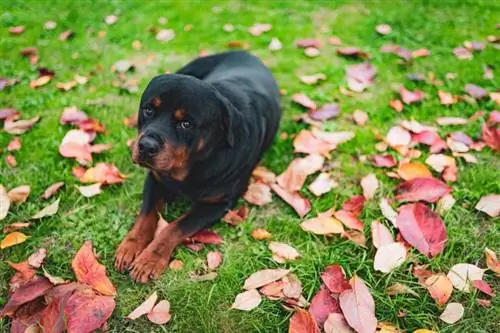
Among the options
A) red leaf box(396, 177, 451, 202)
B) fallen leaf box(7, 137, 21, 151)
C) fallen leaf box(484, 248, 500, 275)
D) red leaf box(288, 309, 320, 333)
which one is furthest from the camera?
fallen leaf box(7, 137, 21, 151)

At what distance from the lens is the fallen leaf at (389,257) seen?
95.7 inches

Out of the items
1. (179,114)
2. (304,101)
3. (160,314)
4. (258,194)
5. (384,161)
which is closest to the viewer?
(160,314)

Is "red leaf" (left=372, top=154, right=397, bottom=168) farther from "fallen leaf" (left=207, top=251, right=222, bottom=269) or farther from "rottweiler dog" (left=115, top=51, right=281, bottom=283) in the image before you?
"fallen leaf" (left=207, top=251, right=222, bottom=269)

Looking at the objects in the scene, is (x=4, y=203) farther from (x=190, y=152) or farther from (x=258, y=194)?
(x=258, y=194)

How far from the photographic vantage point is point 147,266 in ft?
8.06

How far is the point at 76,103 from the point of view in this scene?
377 cm

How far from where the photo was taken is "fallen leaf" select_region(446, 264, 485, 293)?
Result: 235cm

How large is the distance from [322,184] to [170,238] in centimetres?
106

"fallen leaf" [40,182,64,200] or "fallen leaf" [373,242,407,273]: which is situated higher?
"fallen leaf" [373,242,407,273]

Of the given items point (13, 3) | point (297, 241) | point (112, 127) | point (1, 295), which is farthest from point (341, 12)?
point (1, 295)

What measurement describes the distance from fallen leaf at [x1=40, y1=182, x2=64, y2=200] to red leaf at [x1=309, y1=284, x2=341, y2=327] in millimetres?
1740

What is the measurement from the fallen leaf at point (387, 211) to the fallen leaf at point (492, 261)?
1.63ft

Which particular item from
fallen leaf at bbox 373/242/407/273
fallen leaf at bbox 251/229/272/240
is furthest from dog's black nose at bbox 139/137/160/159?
fallen leaf at bbox 373/242/407/273

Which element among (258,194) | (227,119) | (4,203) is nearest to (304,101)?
(258,194)
